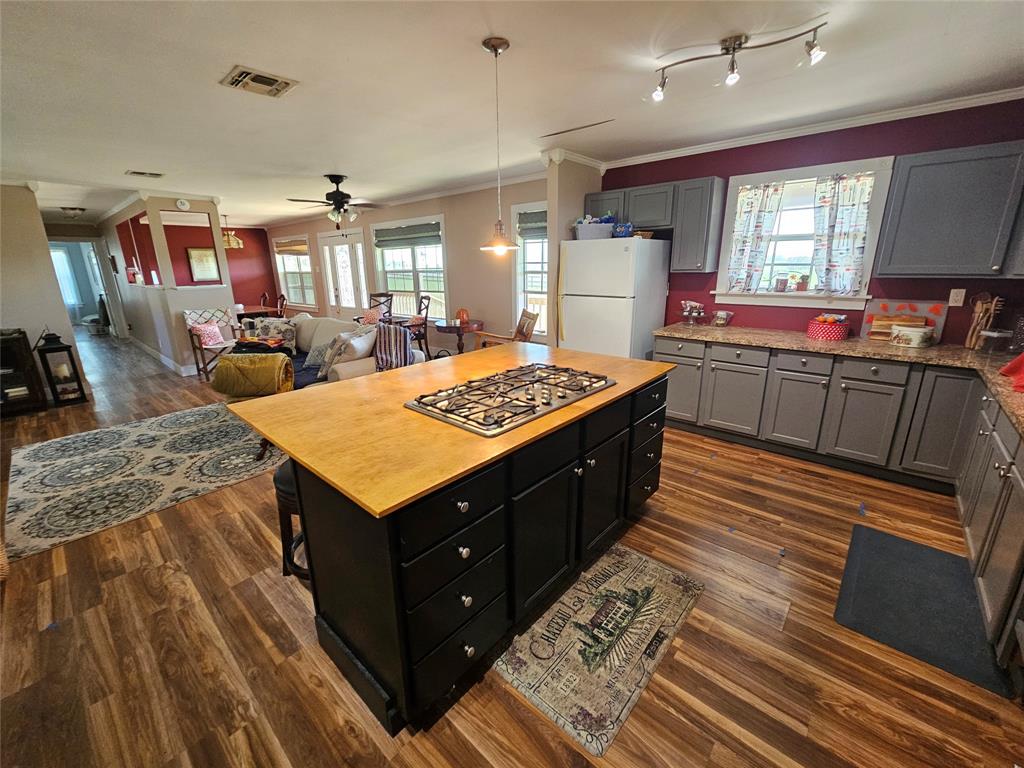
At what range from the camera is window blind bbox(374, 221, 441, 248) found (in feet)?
20.1

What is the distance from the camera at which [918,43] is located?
75.7 inches

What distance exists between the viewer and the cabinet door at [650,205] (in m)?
3.64

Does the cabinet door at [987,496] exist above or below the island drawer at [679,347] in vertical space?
below

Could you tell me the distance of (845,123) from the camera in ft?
9.70

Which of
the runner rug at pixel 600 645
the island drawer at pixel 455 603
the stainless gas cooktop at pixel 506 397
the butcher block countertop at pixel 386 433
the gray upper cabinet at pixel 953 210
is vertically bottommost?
the runner rug at pixel 600 645

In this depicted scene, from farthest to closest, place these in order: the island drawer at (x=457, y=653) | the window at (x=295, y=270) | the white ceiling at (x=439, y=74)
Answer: the window at (x=295, y=270) < the white ceiling at (x=439, y=74) < the island drawer at (x=457, y=653)

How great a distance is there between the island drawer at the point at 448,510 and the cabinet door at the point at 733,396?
2.64 meters

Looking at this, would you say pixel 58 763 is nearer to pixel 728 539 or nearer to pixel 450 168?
pixel 728 539

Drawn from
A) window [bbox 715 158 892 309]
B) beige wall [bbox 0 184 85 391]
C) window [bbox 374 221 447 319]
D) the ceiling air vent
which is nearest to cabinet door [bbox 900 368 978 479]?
window [bbox 715 158 892 309]

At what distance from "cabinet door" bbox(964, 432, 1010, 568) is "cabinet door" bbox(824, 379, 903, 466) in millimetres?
706

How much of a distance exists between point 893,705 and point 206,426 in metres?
5.01

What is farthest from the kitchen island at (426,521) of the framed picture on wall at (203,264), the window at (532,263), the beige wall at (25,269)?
the framed picture on wall at (203,264)

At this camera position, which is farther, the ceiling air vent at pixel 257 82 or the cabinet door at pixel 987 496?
the ceiling air vent at pixel 257 82

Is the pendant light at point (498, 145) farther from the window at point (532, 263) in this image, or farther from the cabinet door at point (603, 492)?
the cabinet door at point (603, 492)
